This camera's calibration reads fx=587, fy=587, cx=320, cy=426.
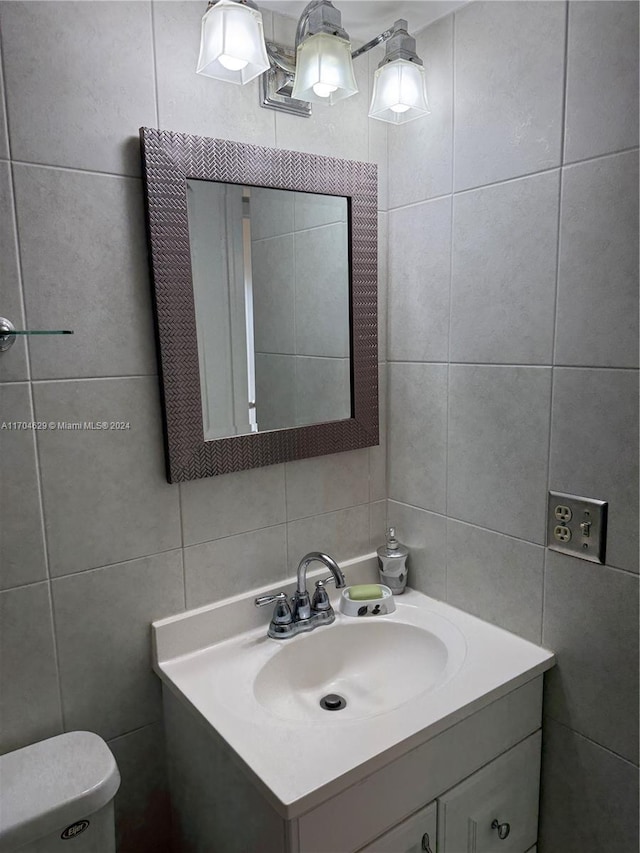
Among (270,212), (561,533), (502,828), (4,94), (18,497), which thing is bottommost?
(502,828)

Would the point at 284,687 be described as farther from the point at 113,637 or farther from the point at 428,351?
the point at 428,351

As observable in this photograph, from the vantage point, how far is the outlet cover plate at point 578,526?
1.17 m

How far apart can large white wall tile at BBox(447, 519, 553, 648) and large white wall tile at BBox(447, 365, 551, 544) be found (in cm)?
4

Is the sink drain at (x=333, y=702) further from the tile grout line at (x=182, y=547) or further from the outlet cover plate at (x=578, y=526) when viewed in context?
the outlet cover plate at (x=578, y=526)

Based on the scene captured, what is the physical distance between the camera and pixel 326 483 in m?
1.54

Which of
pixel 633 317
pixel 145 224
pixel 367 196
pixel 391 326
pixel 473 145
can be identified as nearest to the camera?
pixel 633 317

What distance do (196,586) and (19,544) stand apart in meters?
0.39

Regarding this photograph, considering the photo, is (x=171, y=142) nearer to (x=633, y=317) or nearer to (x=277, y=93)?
(x=277, y=93)

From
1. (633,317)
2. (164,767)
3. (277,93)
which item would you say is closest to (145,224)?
(277,93)

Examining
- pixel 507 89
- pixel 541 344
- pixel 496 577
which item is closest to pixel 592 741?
pixel 496 577

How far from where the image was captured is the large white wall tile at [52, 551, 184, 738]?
120cm

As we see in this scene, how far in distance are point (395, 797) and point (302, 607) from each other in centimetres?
45

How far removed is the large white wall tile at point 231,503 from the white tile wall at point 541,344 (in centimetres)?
41

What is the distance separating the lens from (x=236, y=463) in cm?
134
